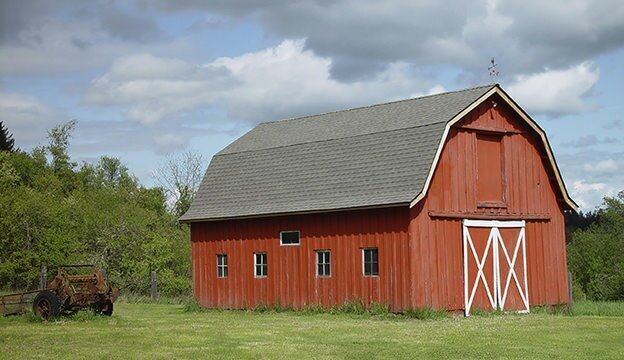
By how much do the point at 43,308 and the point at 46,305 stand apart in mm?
135

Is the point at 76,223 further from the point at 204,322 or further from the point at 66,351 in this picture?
the point at 66,351

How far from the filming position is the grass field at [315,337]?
15234 mm

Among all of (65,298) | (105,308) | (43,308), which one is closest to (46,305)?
(43,308)

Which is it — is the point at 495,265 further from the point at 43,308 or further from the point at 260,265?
the point at 43,308

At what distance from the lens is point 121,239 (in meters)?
42.8

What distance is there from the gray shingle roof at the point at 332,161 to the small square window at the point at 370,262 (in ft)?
4.54

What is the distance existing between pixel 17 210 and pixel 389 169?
2095 cm

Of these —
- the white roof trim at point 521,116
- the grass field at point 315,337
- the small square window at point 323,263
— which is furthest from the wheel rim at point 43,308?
the white roof trim at point 521,116

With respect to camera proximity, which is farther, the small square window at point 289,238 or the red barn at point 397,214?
the small square window at point 289,238

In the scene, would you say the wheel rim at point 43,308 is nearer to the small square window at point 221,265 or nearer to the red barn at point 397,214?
the red barn at point 397,214

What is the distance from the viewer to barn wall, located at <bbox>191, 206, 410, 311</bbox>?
23.9 metres

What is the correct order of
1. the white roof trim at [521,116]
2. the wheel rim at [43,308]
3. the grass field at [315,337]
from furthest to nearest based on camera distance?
1. the white roof trim at [521,116]
2. the wheel rim at [43,308]
3. the grass field at [315,337]

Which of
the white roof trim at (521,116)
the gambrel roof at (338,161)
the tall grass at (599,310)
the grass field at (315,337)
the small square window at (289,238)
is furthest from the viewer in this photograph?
the small square window at (289,238)

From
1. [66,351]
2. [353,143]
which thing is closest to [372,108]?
[353,143]
